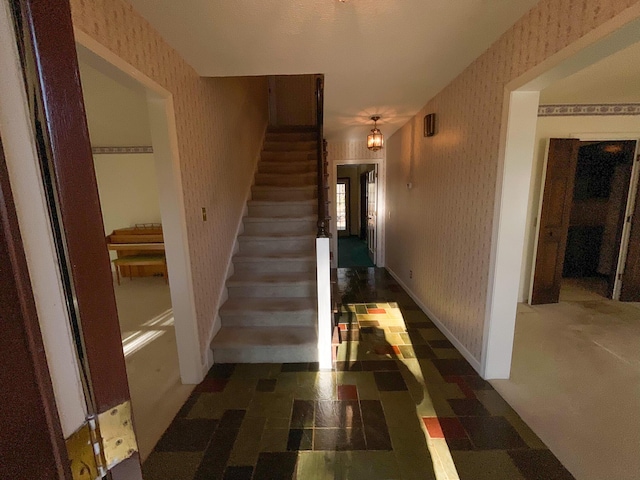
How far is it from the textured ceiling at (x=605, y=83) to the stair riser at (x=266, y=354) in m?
3.08

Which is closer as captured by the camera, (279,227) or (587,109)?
(587,109)

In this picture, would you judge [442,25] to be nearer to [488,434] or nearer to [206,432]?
[488,434]

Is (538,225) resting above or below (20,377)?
below

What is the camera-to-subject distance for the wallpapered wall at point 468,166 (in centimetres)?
140

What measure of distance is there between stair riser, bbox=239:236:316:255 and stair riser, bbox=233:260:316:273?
0.57 feet

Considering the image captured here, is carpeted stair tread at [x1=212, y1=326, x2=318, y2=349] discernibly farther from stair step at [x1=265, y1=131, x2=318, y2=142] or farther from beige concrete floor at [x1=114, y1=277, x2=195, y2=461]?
stair step at [x1=265, y1=131, x2=318, y2=142]

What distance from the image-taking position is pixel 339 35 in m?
1.67

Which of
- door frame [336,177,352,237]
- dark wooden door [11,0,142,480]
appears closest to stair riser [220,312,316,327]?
dark wooden door [11,0,142,480]

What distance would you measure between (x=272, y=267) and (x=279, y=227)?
568 millimetres

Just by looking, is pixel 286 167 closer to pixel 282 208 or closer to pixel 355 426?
pixel 282 208

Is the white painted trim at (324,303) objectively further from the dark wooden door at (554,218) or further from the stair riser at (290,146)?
the dark wooden door at (554,218)

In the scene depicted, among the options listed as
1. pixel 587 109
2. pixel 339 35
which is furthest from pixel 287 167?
pixel 587 109

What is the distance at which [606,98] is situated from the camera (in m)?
2.93

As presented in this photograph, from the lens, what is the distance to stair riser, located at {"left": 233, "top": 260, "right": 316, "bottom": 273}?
2.89 m
